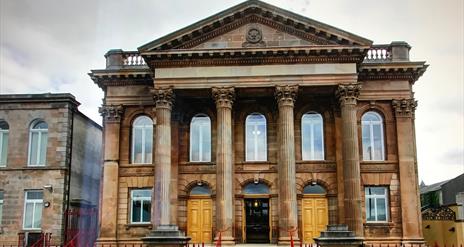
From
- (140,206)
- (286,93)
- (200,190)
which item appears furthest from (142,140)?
(286,93)

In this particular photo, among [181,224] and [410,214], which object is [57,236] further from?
[410,214]

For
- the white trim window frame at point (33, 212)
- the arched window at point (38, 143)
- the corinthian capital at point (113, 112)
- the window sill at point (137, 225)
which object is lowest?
the window sill at point (137, 225)

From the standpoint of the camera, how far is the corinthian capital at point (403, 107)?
29.0 meters

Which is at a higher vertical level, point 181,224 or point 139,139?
point 139,139

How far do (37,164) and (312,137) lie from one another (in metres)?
14.7

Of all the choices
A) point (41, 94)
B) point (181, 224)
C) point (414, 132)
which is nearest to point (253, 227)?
point (181, 224)

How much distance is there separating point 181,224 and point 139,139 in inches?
205

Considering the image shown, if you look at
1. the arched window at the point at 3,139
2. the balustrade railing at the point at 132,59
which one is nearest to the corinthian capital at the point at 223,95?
the balustrade railing at the point at 132,59

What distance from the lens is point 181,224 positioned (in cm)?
2864

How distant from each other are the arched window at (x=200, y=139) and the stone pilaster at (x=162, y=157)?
8.78 feet

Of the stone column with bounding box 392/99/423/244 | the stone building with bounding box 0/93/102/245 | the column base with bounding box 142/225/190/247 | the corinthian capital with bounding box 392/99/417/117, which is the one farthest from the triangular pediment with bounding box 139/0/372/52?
the column base with bounding box 142/225/190/247

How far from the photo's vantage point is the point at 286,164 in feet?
86.8

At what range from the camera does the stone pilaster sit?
26312 mm

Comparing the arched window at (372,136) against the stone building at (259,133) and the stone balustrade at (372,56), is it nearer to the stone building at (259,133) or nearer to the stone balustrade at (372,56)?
the stone building at (259,133)
